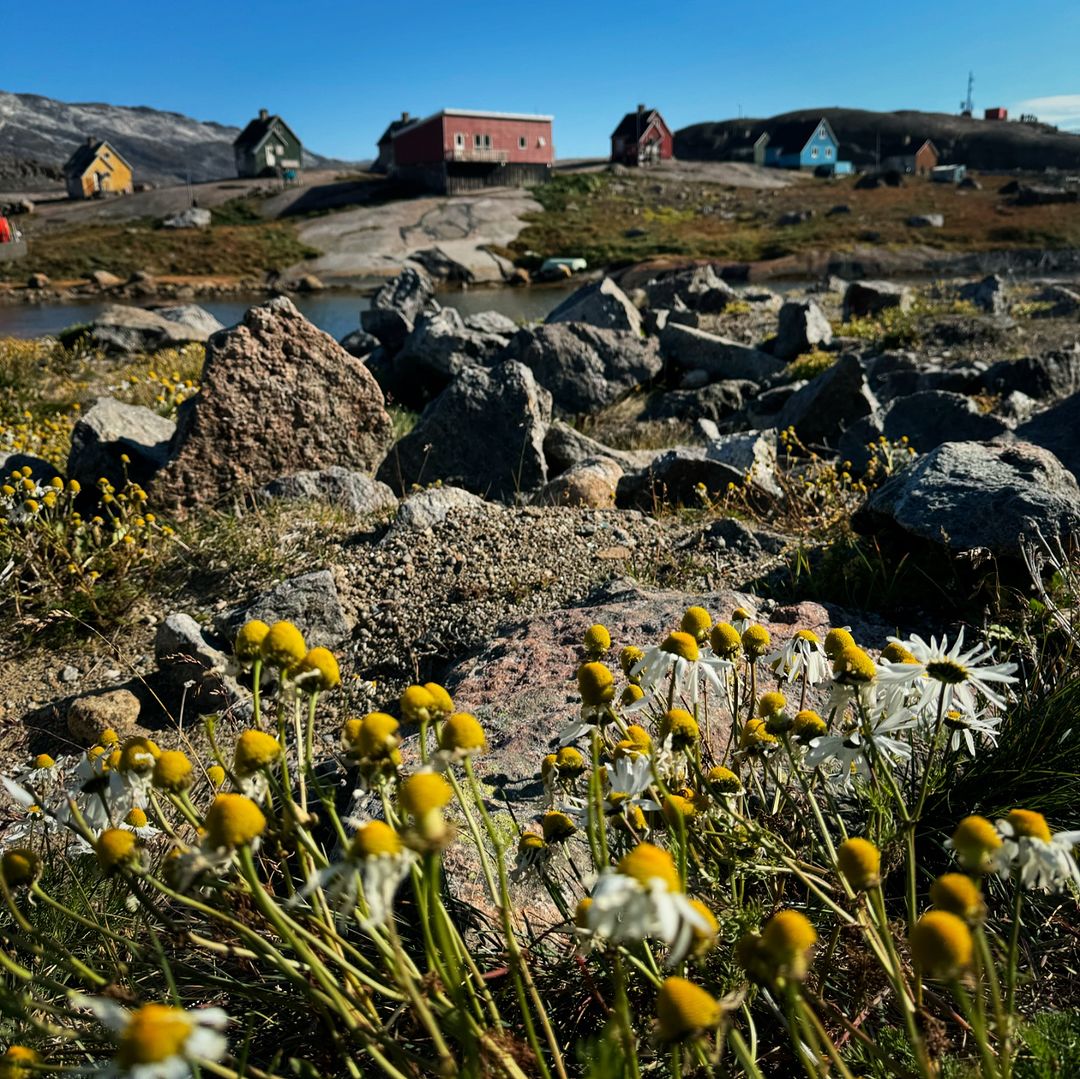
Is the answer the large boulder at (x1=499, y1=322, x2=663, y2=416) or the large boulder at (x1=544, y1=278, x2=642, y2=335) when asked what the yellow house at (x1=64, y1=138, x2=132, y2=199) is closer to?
the large boulder at (x1=544, y1=278, x2=642, y2=335)

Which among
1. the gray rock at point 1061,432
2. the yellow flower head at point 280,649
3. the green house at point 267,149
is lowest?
the yellow flower head at point 280,649

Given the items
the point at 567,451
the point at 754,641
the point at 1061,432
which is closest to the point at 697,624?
the point at 754,641

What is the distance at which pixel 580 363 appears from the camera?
10117 mm

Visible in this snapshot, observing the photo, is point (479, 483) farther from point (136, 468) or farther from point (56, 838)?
point (56, 838)

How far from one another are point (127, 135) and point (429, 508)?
186698 mm

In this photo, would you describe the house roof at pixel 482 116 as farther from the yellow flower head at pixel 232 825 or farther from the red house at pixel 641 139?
the yellow flower head at pixel 232 825

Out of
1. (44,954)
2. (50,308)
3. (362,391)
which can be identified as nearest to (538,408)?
(362,391)

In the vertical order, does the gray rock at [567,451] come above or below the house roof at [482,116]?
below

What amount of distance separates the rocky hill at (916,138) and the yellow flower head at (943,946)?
8675 centimetres

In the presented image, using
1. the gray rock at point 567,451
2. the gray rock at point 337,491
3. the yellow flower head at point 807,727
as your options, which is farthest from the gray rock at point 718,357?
the yellow flower head at point 807,727

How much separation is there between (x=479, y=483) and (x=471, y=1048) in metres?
5.64

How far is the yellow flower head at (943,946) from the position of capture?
851 millimetres

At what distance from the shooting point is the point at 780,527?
489 centimetres

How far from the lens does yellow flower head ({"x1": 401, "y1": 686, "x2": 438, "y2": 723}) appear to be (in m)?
1.20
